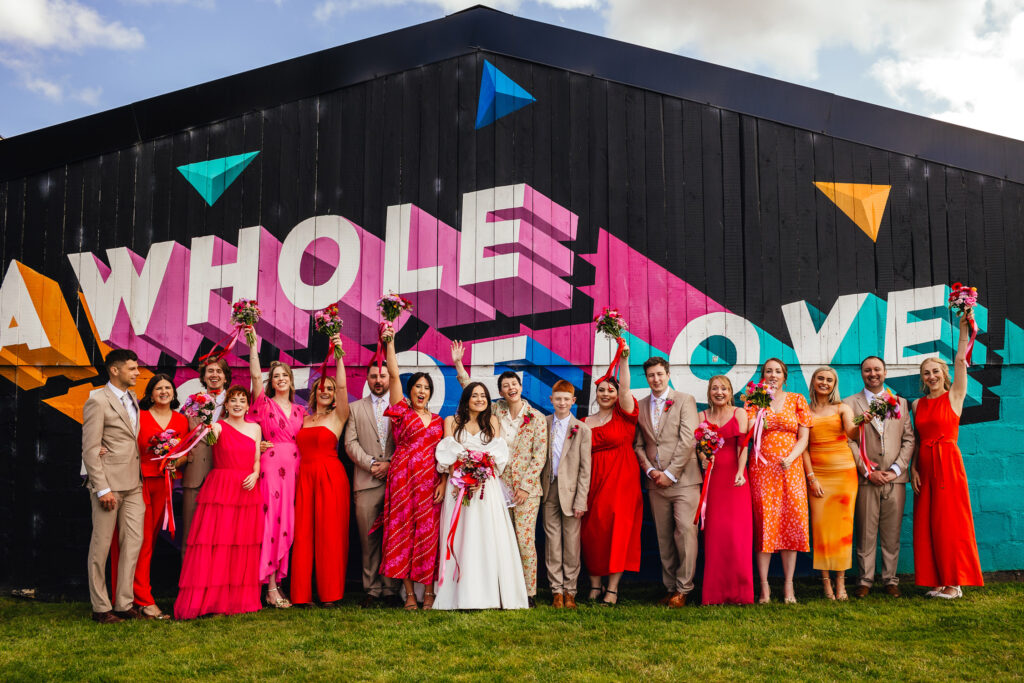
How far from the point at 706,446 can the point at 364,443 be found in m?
2.82

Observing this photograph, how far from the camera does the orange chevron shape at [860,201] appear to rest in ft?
24.1

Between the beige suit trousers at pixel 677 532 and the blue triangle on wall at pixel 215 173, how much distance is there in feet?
16.8

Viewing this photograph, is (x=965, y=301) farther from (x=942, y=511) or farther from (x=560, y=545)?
(x=560, y=545)

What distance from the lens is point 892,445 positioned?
633cm

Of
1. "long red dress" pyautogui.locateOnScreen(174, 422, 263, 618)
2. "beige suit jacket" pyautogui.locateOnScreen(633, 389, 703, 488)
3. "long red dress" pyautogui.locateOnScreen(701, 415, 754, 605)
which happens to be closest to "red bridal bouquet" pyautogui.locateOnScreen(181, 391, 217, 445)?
"long red dress" pyautogui.locateOnScreen(174, 422, 263, 618)

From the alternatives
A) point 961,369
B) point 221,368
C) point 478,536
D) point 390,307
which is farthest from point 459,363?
point 961,369

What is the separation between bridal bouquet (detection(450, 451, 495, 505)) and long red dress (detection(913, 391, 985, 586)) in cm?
358

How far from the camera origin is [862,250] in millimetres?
7332

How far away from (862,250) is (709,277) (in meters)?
1.53

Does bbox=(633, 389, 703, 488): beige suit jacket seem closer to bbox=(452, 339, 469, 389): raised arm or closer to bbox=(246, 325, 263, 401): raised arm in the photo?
bbox=(452, 339, 469, 389): raised arm

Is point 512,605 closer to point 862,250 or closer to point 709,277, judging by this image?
point 709,277

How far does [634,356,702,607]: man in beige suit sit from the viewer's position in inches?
239

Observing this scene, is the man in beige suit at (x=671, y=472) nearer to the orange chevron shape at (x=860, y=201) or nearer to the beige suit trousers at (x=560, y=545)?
the beige suit trousers at (x=560, y=545)

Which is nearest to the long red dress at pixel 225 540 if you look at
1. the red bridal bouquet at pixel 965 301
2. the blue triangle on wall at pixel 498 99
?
the blue triangle on wall at pixel 498 99
